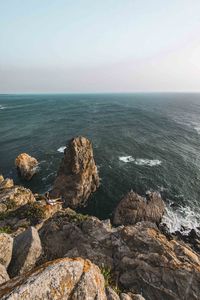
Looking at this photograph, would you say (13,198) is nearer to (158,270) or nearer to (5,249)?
(5,249)

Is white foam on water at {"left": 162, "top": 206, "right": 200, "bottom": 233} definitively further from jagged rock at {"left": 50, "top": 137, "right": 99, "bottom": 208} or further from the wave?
the wave

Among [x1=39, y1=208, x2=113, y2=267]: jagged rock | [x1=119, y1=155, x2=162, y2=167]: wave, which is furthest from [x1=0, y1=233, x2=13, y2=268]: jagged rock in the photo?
[x1=119, y1=155, x2=162, y2=167]: wave

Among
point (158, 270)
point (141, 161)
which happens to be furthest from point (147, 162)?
point (158, 270)

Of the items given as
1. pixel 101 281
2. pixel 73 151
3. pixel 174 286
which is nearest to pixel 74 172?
pixel 73 151

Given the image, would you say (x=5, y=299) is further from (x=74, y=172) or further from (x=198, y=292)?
(x=74, y=172)

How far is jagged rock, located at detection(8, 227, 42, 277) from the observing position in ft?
37.4

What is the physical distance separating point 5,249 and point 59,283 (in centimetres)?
543

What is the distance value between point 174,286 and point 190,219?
92.0 feet

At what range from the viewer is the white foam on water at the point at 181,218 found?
36.6 meters

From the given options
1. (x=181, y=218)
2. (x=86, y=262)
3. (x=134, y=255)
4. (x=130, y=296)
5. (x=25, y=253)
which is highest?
(x=86, y=262)

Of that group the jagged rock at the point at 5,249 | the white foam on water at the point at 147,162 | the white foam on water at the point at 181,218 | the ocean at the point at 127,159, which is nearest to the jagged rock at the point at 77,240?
the jagged rock at the point at 5,249

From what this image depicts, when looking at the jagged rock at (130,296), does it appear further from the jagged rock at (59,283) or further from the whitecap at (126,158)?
the whitecap at (126,158)

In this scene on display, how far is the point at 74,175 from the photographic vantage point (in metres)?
41.2

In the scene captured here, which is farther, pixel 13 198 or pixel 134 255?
pixel 13 198
